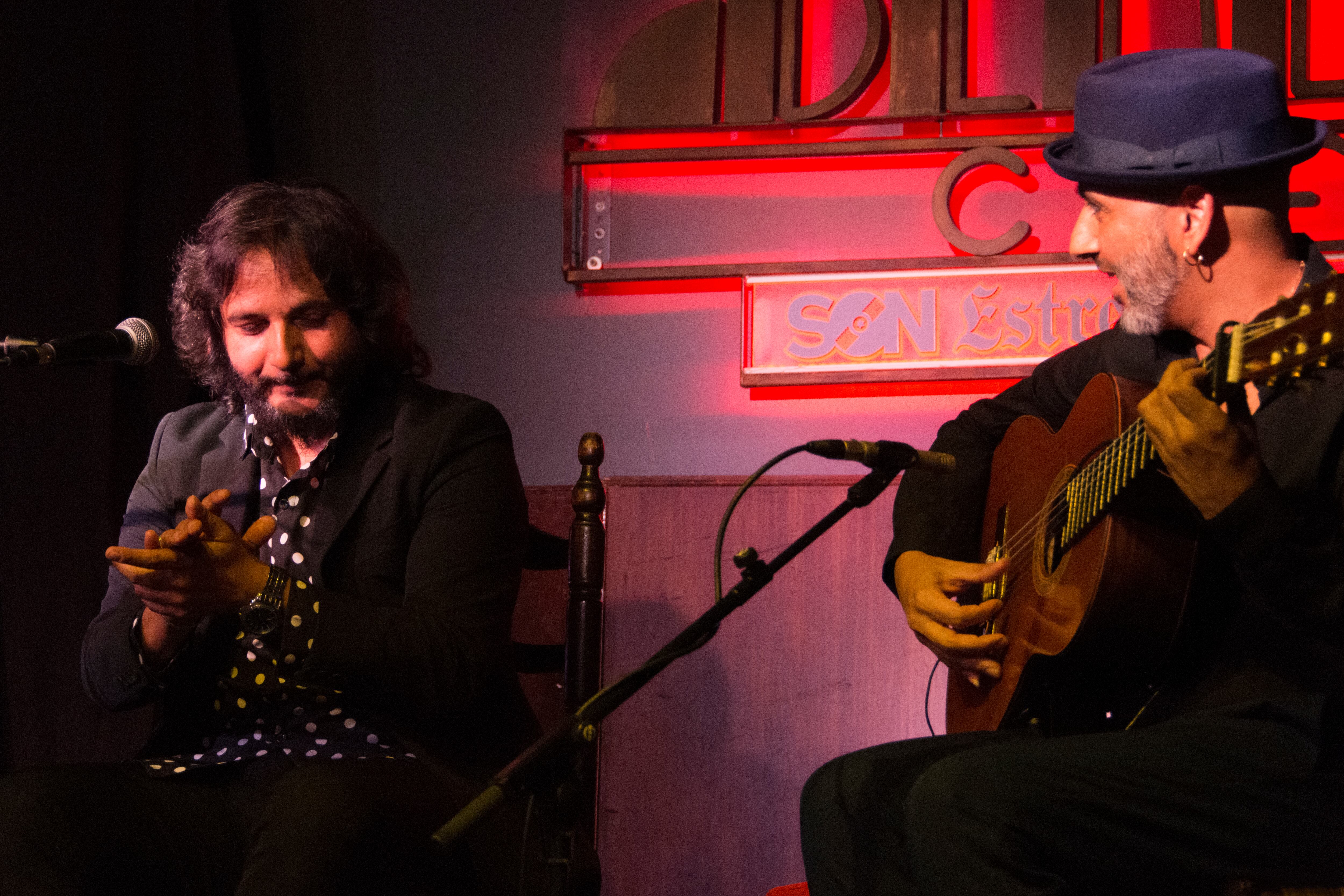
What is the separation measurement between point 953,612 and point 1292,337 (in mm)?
758

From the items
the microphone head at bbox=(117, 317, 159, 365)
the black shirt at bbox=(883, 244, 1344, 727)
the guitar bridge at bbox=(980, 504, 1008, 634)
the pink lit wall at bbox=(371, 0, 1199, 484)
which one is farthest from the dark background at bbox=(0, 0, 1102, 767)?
the black shirt at bbox=(883, 244, 1344, 727)

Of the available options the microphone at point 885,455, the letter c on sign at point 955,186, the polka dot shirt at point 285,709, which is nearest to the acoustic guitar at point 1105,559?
the microphone at point 885,455

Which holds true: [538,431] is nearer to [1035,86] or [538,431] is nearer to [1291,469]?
[1035,86]

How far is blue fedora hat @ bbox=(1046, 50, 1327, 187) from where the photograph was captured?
1.79m

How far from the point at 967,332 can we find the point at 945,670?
1.22m

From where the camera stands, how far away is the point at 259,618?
1.79m

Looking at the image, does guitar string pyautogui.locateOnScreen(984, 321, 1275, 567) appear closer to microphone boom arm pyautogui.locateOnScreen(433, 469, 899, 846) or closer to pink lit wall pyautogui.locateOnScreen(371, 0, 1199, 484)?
microphone boom arm pyautogui.locateOnScreen(433, 469, 899, 846)

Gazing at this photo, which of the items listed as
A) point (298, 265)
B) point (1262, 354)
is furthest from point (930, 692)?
point (298, 265)

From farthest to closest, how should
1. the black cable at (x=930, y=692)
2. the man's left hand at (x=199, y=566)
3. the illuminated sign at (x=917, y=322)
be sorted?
the illuminated sign at (x=917, y=322), the black cable at (x=930, y=692), the man's left hand at (x=199, y=566)

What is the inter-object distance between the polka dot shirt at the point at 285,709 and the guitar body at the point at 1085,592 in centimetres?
96

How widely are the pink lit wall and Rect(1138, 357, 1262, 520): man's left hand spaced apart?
209cm

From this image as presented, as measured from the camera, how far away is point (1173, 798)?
150 cm

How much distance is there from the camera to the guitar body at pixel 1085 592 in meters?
1.63

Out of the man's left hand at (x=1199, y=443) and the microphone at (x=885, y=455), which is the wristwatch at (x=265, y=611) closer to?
the microphone at (x=885, y=455)
